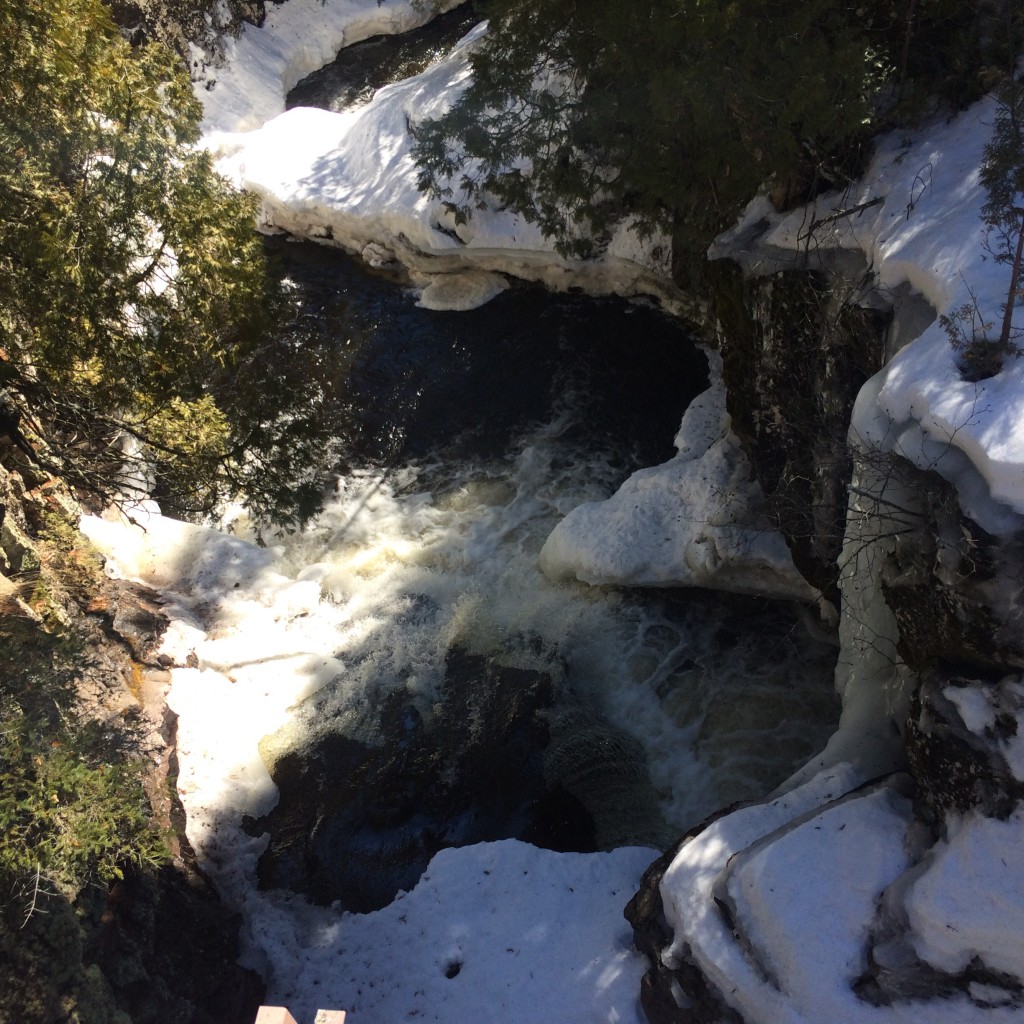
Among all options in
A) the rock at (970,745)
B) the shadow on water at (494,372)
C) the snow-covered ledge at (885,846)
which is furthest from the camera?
the shadow on water at (494,372)

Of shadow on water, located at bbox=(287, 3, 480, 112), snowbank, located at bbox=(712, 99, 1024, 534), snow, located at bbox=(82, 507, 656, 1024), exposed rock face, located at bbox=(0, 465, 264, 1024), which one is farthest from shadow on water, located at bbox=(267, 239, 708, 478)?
shadow on water, located at bbox=(287, 3, 480, 112)

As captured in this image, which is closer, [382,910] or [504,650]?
[382,910]

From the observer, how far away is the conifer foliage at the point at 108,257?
4688 millimetres

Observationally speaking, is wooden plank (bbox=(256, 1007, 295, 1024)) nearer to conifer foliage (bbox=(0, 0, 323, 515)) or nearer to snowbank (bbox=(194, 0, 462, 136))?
conifer foliage (bbox=(0, 0, 323, 515))

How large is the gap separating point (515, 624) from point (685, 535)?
1.89m

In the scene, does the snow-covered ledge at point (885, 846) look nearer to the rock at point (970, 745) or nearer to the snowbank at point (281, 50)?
the rock at point (970, 745)

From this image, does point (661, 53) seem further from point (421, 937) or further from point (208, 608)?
point (421, 937)

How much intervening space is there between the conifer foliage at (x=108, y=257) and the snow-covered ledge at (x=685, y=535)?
3.12 meters

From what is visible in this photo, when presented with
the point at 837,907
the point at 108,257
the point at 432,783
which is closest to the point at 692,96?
the point at 108,257

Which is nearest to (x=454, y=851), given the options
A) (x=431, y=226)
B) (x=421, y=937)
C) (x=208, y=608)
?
(x=421, y=937)

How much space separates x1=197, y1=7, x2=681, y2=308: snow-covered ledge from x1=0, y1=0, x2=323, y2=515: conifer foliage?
19.6 ft

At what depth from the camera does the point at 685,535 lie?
8.11 m

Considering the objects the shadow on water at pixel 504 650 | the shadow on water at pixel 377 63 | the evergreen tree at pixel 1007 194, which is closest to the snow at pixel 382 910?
the shadow on water at pixel 504 650

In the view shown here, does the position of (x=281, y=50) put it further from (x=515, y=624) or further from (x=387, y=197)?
(x=515, y=624)
